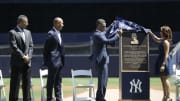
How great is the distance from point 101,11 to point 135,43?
18170 mm

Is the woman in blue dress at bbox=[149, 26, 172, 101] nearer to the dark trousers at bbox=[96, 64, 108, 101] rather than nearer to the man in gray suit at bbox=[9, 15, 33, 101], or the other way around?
the dark trousers at bbox=[96, 64, 108, 101]

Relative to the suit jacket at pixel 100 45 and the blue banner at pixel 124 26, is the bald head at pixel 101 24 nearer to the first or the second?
the suit jacket at pixel 100 45

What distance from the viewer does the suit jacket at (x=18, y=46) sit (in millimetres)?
Answer: 13148

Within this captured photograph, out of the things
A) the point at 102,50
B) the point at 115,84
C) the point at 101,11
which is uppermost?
the point at 101,11

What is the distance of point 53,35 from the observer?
13.6 metres

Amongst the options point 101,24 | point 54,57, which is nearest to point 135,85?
point 101,24

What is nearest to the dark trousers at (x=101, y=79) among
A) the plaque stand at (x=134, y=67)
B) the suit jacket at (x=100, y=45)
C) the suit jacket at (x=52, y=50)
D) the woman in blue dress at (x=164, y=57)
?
the suit jacket at (x=100, y=45)

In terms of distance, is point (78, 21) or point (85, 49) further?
point (78, 21)

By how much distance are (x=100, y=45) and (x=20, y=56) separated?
6.79 feet

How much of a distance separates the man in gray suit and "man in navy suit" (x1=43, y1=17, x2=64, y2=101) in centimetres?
48

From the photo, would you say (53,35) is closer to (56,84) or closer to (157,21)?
(56,84)

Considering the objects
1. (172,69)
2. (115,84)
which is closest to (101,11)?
(115,84)

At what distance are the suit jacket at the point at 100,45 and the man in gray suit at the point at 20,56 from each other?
5.41 feet

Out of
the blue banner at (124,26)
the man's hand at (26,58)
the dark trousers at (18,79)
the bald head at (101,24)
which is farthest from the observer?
the blue banner at (124,26)
